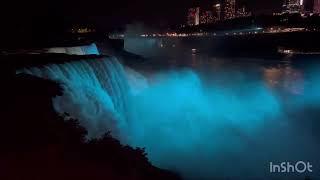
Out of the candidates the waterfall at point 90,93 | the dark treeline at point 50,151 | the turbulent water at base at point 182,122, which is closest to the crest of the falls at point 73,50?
the turbulent water at base at point 182,122

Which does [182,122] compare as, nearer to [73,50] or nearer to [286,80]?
[73,50]

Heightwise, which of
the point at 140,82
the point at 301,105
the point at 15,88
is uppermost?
the point at 15,88

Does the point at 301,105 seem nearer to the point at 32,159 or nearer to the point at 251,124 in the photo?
the point at 251,124

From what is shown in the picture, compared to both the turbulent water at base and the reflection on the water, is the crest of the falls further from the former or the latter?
the reflection on the water

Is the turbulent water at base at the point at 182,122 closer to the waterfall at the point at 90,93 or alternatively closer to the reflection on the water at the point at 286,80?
the waterfall at the point at 90,93

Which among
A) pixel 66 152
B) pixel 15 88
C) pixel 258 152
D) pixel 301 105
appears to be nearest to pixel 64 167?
pixel 66 152

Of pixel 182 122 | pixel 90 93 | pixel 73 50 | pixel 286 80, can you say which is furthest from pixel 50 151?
pixel 286 80
